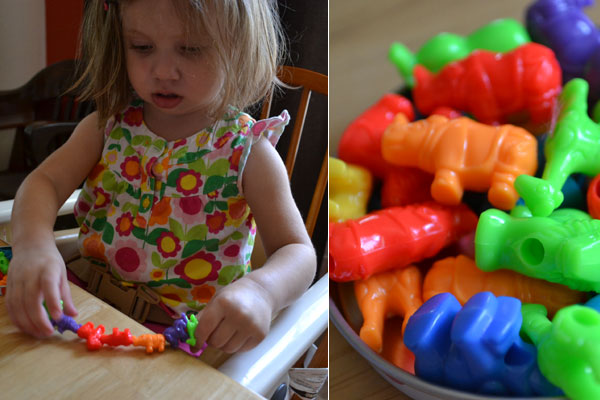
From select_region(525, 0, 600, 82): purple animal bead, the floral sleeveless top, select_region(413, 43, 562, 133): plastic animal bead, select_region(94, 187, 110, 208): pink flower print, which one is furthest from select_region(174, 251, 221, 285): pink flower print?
select_region(525, 0, 600, 82): purple animal bead

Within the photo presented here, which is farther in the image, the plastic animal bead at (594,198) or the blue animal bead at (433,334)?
the plastic animal bead at (594,198)

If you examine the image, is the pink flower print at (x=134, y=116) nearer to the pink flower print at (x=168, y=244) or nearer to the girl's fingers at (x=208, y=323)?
the pink flower print at (x=168, y=244)

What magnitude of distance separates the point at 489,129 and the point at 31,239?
495 mm

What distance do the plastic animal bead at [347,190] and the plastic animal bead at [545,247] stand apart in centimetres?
19

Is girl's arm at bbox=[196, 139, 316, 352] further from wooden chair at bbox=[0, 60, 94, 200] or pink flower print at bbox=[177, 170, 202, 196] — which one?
wooden chair at bbox=[0, 60, 94, 200]

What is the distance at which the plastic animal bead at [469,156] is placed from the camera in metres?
0.65

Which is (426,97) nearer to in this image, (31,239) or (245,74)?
(245,74)

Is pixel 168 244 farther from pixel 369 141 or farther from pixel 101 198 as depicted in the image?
pixel 369 141

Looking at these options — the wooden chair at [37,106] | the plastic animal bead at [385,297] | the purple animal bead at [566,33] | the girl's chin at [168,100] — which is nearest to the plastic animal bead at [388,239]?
the plastic animal bead at [385,297]

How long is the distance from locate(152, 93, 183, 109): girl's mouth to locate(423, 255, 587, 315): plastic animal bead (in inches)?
12.9

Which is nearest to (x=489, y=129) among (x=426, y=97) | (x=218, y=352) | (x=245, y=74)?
(x=426, y=97)

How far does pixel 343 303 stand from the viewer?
66 centimetres

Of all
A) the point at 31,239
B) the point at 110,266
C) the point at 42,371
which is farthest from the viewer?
the point at 110,266

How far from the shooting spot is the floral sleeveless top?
551 mm
